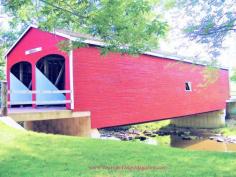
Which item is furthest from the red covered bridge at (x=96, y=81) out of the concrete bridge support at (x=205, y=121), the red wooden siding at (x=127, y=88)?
the concrete bridge support at (x=205, y=121)

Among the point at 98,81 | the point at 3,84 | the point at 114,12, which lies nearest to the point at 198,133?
the point at 98,81

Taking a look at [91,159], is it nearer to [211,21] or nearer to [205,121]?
[211,21]

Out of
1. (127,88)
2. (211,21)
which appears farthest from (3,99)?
(211,21)

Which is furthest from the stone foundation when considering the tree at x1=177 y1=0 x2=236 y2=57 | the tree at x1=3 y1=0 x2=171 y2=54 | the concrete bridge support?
the concrete bridge support

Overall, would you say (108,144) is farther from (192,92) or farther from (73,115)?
(192,92)

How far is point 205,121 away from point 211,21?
57.1ft

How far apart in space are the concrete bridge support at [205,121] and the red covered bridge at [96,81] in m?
6.74

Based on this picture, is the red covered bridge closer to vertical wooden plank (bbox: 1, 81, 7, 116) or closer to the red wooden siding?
the red wooden siding

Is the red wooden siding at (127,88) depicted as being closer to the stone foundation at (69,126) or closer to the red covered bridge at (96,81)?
the red covered bridge at (96,81)

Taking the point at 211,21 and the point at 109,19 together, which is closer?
the point at 109,19

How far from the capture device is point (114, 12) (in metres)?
5.05

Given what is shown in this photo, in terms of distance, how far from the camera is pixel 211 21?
5.61 meters

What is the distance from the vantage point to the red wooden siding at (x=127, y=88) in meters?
9.97

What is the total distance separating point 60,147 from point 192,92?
12.0 meters
